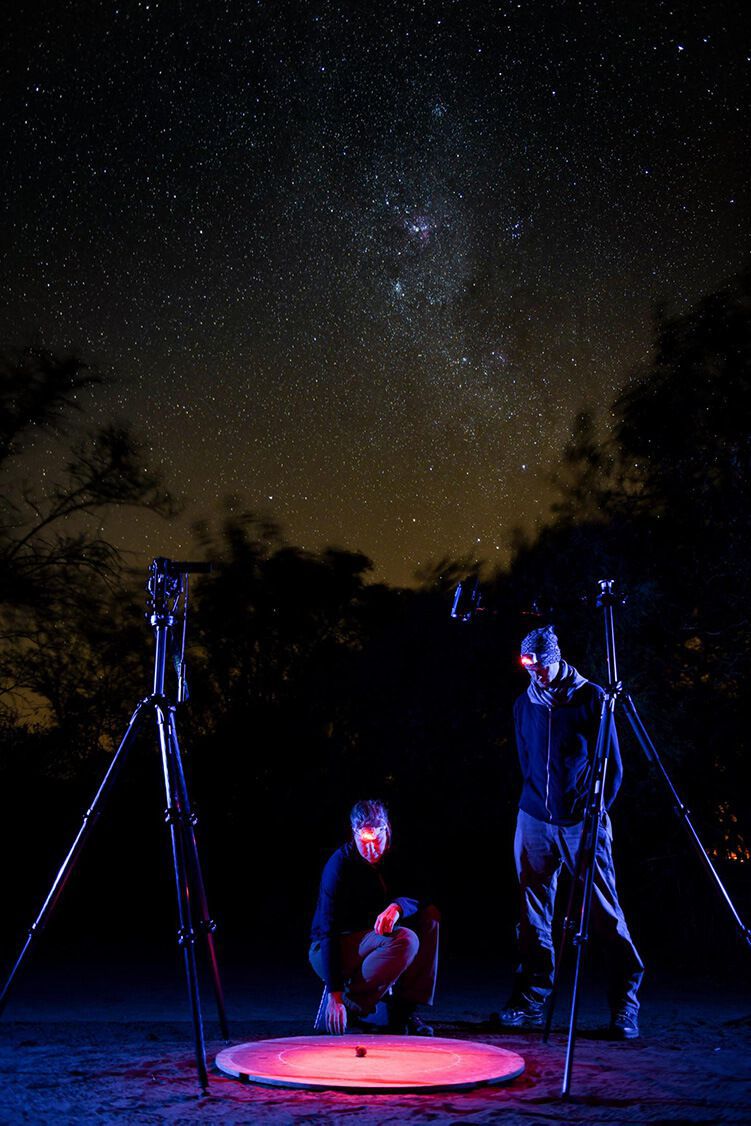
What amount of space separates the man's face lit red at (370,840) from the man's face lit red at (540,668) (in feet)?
3.78

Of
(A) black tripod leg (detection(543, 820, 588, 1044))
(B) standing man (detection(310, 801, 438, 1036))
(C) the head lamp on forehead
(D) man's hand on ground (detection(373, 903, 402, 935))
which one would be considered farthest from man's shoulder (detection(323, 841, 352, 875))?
(A) black tripod leg (detection(543, 820, 588, 1044))

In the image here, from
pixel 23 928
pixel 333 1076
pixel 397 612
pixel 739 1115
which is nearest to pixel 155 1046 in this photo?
pixel 333 1076

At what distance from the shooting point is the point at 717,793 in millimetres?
10805

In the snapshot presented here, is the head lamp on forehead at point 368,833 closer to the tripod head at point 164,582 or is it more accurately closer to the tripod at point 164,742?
the tripod at point 164,742

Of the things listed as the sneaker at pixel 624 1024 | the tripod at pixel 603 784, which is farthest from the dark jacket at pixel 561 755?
the sneaker at pixel 624 1024

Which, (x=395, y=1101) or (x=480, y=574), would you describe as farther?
(x=480, y=574)

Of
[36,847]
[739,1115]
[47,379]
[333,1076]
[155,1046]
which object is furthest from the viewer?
[36,847]

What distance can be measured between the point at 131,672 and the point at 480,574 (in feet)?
16.2

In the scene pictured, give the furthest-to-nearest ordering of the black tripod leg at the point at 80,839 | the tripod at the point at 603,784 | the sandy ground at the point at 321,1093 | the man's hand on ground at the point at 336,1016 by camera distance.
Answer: the man's hand on ground at the point at 336,1016 < the black tripod leg at the point at 80,839 < the tripod at the point at 603,784 < the sandy ground at the point at 321,1093

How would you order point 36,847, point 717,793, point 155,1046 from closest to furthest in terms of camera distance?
point 155,1046
point 717,793
point 36,847

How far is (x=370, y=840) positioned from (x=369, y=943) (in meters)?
0.56

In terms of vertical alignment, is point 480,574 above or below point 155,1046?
above

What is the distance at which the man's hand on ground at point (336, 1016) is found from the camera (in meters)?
5.18

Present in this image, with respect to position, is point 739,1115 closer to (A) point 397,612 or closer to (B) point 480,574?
(B) point 480,574
